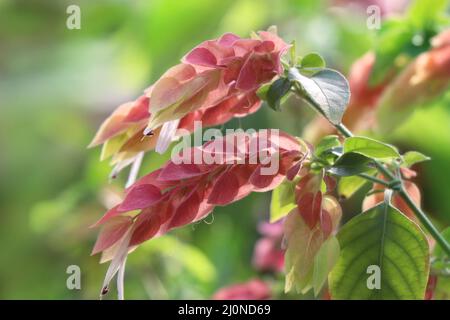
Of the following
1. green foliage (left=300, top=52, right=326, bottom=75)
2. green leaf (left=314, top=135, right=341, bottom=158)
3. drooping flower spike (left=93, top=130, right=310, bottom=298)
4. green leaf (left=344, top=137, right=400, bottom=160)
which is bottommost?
drooping flower spike (left=93, top=130, right=310, bottom=298)

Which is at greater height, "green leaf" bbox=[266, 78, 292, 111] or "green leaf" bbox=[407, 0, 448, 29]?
"green leaf" bbox=[407, 0, 448, 29]

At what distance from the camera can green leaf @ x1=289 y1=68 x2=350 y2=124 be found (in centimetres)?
53

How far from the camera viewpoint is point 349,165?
57cm

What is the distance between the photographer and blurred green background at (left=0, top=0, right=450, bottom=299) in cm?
120

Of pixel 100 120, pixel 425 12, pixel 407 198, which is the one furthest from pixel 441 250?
pixel 100 120

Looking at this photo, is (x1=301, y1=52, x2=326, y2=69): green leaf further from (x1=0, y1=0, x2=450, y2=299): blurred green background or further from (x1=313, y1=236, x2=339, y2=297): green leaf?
(x1=0, y1=0, x2=450, y2=299): blurred green background

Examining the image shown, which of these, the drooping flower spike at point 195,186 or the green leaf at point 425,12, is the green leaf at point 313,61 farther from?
the green leaf at point 425,12

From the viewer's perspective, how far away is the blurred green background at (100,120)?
3.94 ft

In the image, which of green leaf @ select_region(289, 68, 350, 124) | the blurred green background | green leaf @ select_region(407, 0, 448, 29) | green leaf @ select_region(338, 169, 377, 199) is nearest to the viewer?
green leaf @ select_region(289, 68, 350, 124)

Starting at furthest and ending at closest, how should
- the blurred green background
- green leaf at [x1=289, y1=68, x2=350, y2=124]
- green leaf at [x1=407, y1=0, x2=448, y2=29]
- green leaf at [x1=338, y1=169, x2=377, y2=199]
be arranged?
the blurred green background
green leaf at [x1=407, y1=0, x2=448, y2=29]
green leaf at [x1=338, y1=169, x2=377, y2=199]
green leaf at [x1=289, y1=68, x2=350, y2=124]

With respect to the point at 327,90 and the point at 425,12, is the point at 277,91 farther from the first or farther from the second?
the point at 425,12

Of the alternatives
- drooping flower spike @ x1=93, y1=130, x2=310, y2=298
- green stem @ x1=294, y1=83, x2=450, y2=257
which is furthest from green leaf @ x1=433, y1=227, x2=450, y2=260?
drooping flower spike @ x1=93, y1=130, x2=310, y2=298

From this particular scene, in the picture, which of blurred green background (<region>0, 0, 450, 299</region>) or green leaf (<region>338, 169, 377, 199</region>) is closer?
green leaf (<region>338, 169, 377, 199</region>)
